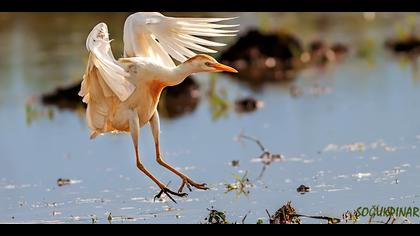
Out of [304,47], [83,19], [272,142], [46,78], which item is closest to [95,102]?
[272,142]

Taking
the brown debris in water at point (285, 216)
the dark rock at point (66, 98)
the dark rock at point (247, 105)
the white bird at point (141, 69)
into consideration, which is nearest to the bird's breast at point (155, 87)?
the white bird at point (141, 69)

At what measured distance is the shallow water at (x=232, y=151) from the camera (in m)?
11.3

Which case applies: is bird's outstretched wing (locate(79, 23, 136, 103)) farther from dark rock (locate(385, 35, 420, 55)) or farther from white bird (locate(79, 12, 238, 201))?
dark rock (locate(385, 35, 420, 55))

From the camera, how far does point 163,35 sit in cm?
1115

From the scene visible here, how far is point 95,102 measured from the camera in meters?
11.0

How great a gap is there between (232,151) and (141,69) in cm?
356

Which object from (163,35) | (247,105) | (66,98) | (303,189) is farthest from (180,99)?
(163,35)

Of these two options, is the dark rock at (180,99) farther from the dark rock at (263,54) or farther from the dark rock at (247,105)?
the dark rock at (263,54)

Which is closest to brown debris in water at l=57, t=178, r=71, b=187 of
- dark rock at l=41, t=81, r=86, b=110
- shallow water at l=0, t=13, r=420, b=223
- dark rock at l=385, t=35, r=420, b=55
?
shallow water at l=0, t=13, r=420, b=223

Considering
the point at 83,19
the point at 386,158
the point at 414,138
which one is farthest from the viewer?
the point at 83,19

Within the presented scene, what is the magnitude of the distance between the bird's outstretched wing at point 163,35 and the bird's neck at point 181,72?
365 millimetres

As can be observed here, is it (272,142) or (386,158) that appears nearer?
(386,158)
